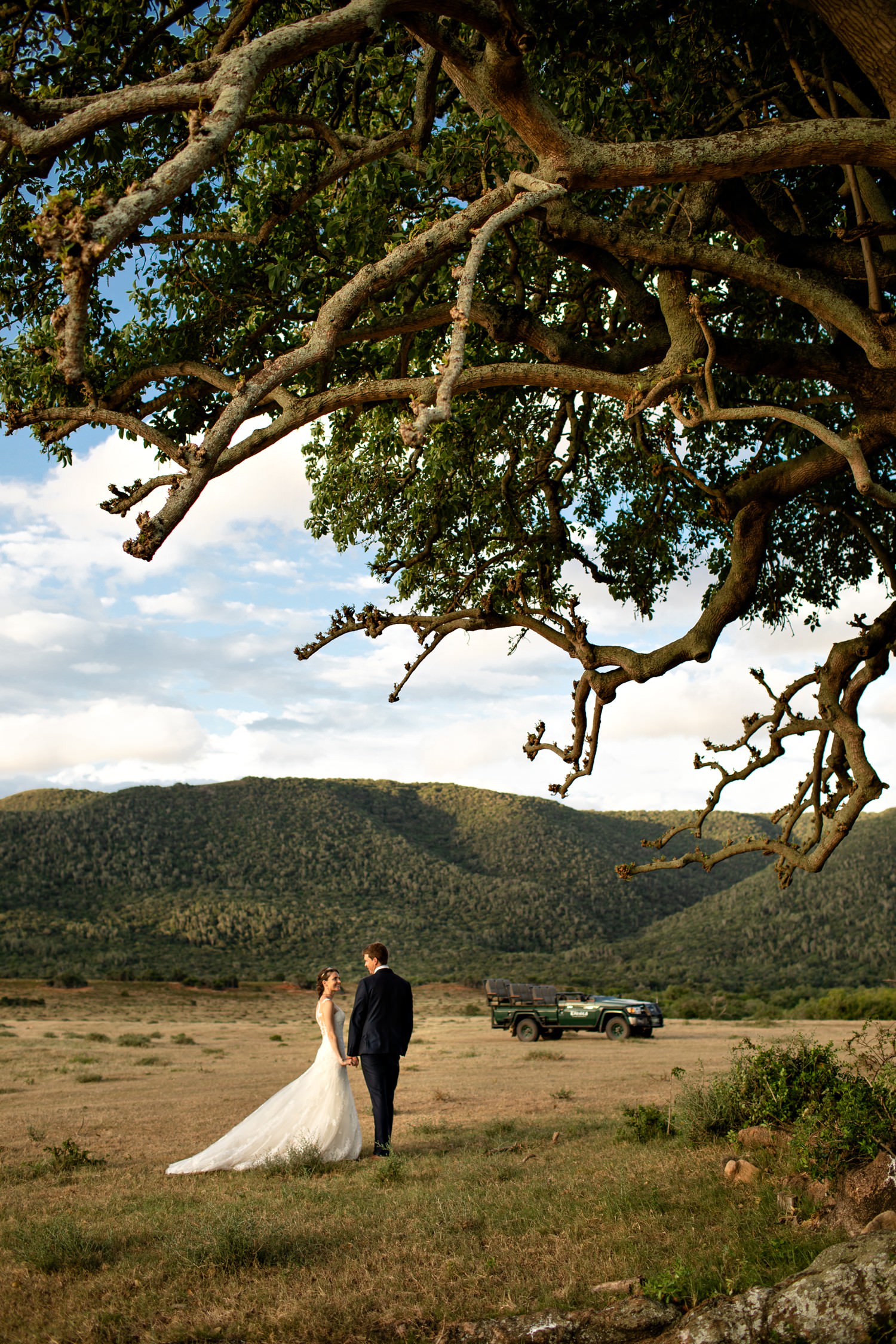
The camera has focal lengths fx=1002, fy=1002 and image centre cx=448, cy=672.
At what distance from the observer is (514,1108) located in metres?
12.3

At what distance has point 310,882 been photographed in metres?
68.2

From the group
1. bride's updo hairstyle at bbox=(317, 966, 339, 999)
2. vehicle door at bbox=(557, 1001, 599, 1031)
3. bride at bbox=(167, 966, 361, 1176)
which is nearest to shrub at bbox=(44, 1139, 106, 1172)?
bride at bbox=(167, 966, 361, 1176)

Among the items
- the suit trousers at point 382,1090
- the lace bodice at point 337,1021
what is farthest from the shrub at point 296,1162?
the lace bodice at point 337,1021

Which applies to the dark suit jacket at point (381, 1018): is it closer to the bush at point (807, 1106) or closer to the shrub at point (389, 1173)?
the shrub at point (389, 1173)

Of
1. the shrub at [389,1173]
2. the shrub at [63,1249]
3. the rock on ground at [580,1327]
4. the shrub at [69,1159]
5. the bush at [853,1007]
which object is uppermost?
the rock on ground at [580,1327]

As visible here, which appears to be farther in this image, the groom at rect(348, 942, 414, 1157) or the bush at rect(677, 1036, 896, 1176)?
the groom at rect(348, 942, 414, 1157)

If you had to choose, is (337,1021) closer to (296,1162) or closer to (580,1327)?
(296,1162)

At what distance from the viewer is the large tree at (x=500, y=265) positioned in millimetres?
5750

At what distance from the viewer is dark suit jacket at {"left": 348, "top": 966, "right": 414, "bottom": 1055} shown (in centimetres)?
894

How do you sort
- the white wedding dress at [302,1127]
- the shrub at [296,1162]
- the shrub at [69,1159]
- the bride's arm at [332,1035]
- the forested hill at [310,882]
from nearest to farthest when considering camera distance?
the shrub at [296,1162] → the white wedding dress at [302,1127] → the shrub at [69,1159] → the bride's arm at [332,1035] → the forested hill at [310,882]

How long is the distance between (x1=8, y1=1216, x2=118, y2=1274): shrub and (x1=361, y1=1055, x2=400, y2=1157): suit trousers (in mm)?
3251

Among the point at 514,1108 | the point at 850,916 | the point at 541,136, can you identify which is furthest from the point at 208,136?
the point at 850,916

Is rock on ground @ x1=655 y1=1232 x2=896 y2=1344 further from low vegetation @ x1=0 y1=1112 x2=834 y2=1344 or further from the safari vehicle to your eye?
the safari vehicle

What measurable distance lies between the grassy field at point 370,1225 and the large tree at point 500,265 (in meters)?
2.71
